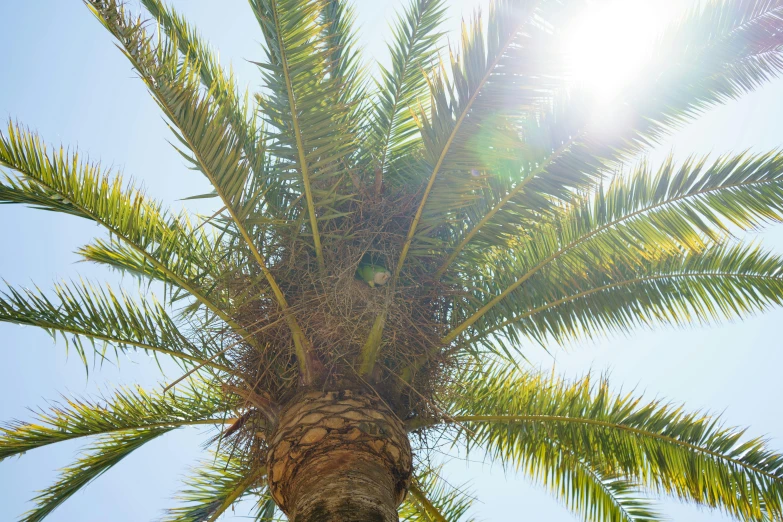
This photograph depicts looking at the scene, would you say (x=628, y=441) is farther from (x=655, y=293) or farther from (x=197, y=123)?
(x=197, y=123)

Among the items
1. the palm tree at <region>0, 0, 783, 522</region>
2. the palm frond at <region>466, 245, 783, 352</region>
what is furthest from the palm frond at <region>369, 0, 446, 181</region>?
the palm frond at <region>466, 245, 783, 352</region>

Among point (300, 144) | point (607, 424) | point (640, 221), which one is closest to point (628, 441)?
point (607, 424)

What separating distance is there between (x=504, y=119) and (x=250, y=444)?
298 centimetres

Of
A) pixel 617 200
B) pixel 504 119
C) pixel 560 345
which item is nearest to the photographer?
pixel 504 119

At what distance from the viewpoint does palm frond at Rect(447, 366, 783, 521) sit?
15.3 feet

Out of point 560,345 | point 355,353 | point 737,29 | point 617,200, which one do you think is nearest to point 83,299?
point 355,353

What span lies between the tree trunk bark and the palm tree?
0.06ft

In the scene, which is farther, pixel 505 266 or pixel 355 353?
pixel 505 266

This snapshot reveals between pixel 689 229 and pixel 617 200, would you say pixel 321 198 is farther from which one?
pixel 689 229

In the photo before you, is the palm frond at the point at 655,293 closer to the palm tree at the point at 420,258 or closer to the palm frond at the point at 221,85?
the palm tree at the point at 420,258

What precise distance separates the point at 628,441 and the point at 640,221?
1.61 meters

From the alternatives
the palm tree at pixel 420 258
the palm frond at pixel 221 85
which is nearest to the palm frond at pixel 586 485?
→ the palm tree at pixel 420 258

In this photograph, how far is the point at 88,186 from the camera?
15.1ft

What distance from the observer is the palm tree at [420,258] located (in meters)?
4.16
